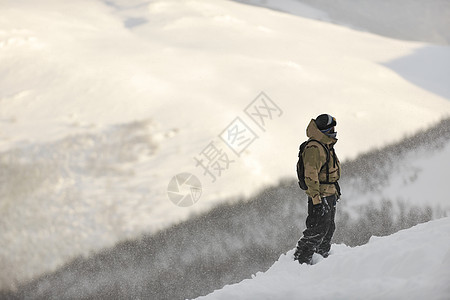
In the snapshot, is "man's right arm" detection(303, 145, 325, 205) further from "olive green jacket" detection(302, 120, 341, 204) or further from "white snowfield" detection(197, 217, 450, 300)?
"white snowfield" detection(197, 217, 450, 300)

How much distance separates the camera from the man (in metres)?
2.91

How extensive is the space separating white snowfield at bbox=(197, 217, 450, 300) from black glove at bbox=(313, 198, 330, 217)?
42cm

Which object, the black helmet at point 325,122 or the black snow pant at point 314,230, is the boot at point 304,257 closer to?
the black snow pant at point 314,230

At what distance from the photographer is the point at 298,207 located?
378cm

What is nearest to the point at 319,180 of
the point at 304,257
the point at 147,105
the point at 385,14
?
the point at 304,257

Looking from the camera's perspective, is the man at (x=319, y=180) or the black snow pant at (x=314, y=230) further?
the black snow pant at (x=314, y=230)

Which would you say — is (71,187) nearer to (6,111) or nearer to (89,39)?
(6,111)

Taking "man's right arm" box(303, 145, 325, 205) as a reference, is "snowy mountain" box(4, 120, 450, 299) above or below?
below

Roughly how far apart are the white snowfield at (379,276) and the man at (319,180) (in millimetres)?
375

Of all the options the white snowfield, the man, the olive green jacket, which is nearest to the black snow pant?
the man

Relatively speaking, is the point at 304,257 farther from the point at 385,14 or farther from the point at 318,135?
the point at 385,14

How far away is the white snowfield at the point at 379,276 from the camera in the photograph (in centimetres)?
196

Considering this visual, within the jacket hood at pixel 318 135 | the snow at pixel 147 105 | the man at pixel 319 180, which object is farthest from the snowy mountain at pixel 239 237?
the jacket hood at pixel 318 135

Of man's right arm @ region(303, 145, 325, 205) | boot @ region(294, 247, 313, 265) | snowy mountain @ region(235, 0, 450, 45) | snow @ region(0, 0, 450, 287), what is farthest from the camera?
snowy mountain @ region(235, 0, 450, 45)
